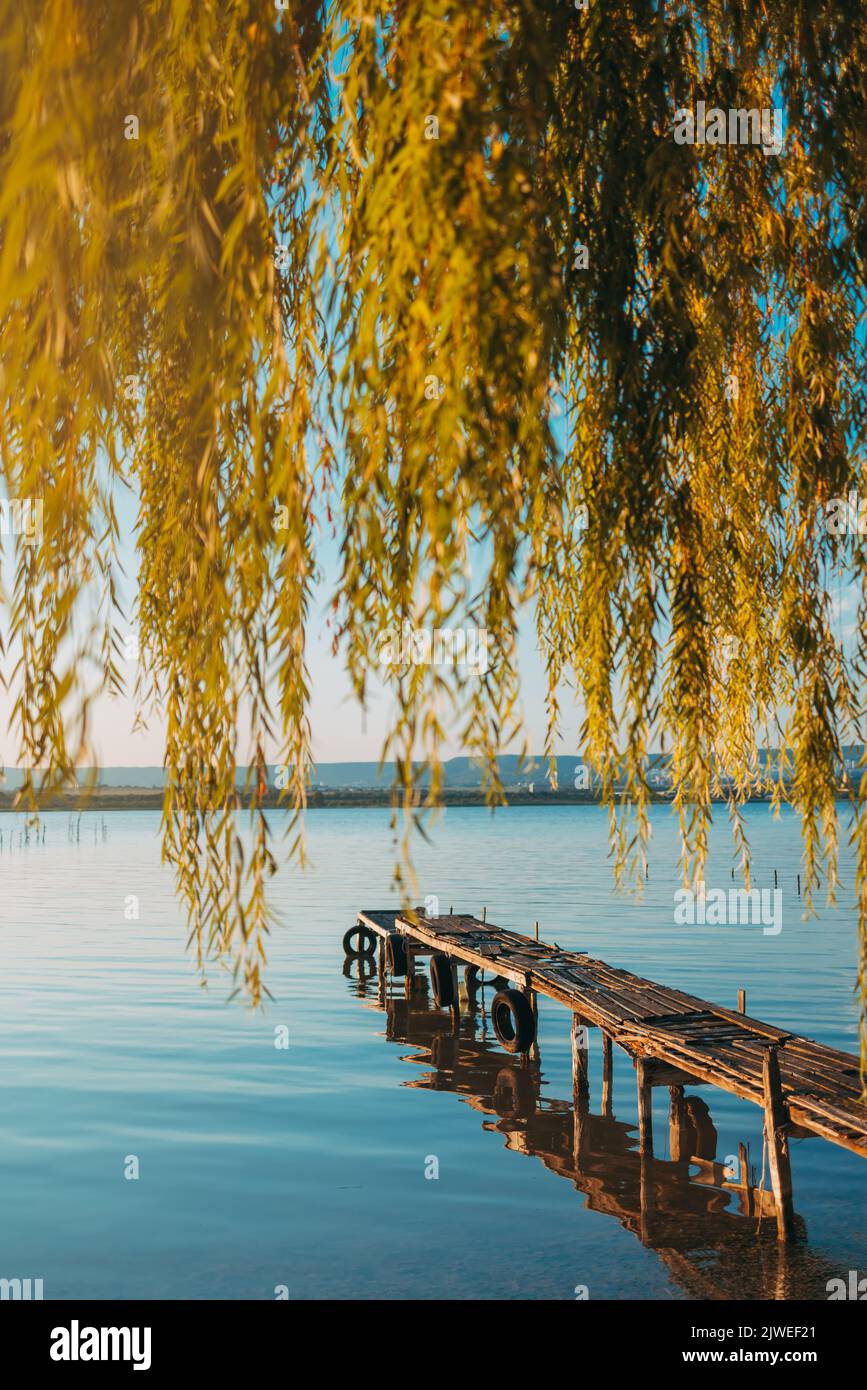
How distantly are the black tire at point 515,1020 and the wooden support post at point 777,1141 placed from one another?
901 cm

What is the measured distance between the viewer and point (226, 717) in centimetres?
262

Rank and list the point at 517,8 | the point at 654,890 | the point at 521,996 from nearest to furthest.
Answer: the point at 517,8
the point at 521,996
the point at 654,890

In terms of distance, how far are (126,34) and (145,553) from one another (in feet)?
3.71

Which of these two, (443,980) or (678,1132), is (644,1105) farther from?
(443,980)

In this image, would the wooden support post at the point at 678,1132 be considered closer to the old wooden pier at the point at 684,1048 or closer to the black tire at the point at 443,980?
the old wooden pier at the point at 684,1048

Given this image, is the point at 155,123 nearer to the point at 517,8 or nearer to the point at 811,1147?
the point at 517,8

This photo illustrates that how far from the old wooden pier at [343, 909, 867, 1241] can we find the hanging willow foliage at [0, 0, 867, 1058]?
9216mm

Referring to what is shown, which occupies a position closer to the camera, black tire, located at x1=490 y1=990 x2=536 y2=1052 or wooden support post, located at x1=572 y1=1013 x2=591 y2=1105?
wooden support post, located at x1=572 y1=1013 x2=591 y2=1105

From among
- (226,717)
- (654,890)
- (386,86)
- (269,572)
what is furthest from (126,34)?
(654,890)

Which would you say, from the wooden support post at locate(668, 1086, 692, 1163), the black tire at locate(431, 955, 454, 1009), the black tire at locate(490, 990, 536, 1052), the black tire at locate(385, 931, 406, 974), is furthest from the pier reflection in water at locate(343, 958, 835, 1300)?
the black tire at locate(385, 931, 406, 974)

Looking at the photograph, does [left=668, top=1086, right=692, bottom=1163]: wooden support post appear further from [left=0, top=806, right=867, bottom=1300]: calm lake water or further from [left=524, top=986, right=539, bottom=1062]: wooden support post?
[left=524, top=986, right=539, bottom=1062]: wooden support post

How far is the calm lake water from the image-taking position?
18.1m

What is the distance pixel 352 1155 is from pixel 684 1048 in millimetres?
9264

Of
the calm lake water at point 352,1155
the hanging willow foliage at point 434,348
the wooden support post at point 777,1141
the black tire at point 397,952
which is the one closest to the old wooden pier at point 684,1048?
the wooden support post at point 777,1141
